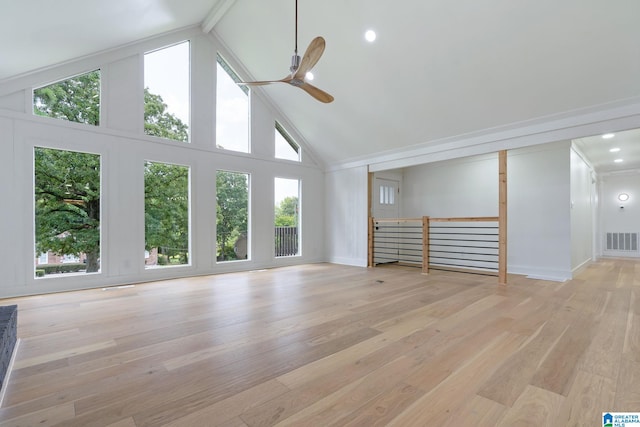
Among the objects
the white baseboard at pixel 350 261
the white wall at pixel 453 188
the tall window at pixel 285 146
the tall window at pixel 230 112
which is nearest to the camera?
the tall window at pixel 230 112

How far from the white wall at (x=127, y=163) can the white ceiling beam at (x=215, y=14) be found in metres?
0.27

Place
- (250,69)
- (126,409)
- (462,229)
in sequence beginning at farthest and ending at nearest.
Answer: (462,229) → (250,69) → (126,409)

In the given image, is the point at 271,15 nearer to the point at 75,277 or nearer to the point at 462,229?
the point at 75,277

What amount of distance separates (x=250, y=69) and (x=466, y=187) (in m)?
5.16

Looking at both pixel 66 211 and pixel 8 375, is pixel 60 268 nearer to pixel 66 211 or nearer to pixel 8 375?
pixel 66 211

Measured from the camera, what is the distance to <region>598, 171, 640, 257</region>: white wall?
799cm

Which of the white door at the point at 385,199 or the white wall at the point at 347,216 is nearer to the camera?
the white wall at the point at 347,216

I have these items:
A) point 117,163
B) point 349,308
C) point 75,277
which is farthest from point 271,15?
point 75,277

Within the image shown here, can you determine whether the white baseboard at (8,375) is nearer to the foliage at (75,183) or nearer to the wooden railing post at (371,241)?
the foliage at (75,183)

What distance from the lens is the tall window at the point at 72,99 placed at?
4008mm

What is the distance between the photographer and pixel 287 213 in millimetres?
6730

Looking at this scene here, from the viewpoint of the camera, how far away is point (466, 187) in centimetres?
636

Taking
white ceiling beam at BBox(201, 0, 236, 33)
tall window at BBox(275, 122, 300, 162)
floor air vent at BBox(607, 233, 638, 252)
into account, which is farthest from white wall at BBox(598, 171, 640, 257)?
white ceiling beam at BBox(201, 0, 236, 33)

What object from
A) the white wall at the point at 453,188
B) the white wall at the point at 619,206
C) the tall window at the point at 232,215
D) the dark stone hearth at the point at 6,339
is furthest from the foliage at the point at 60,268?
the white wall at the point at 619,206
